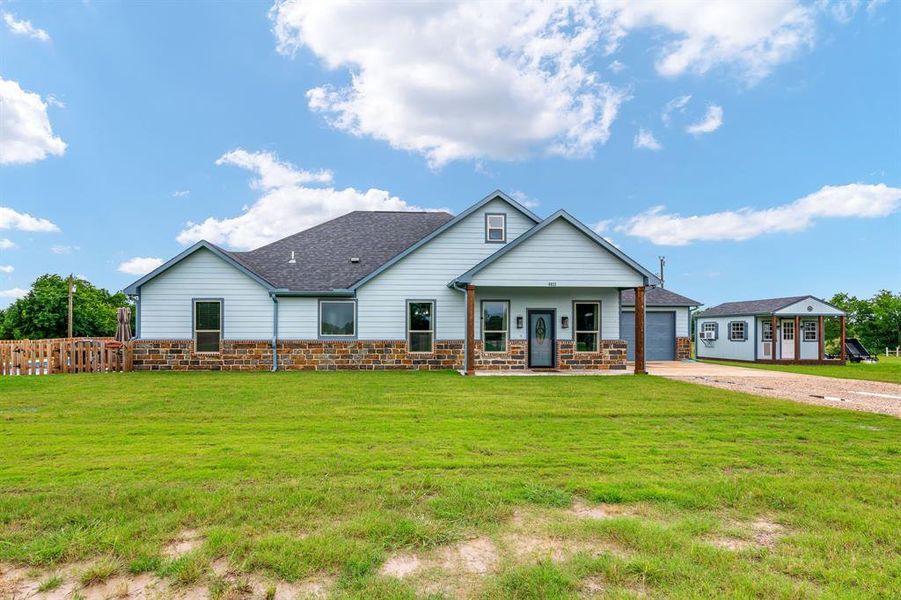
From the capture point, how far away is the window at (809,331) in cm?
2230

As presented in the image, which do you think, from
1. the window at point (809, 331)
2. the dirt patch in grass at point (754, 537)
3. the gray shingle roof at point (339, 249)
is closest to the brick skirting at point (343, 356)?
the gray shingle roof at point (339, 249)

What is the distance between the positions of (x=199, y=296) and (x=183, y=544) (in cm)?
1351

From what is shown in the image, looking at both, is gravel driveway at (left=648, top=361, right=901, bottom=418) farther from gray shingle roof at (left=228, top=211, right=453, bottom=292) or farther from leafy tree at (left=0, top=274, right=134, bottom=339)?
leafy tree at (left=0, top=274, right=134, bottom=339)

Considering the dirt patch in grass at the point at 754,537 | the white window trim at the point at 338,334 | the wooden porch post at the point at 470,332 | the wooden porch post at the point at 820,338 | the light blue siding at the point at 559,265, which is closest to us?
the dirt patch in grass at the point at 754,537

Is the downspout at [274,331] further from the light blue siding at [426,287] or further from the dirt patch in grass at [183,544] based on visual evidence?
the dirt patch in grass at [183,544]

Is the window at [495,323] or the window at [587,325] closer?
the window at [495,323]

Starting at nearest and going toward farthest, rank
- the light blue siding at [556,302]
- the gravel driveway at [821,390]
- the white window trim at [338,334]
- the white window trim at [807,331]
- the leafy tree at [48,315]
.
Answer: the gravel driveway at [821,390]
the light blue siding at [556,302]
the white window trim at [338,334]
the white window trim at [807,331]
the leafy tree at [48,315]

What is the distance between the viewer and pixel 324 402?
320 inches

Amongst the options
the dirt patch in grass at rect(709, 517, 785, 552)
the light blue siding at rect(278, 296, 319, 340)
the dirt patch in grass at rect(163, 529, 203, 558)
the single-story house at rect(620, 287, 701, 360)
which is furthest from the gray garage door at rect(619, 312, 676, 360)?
the dirt patch in grass at rect(163, 529, 203, 558)

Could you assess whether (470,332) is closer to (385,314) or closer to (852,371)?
(385,314)

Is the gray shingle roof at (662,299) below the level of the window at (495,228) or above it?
below

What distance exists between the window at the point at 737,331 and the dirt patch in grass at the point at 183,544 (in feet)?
87.2

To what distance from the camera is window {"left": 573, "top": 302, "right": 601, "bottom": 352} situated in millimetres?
14734

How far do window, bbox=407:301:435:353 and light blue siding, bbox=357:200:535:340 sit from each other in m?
0.21
